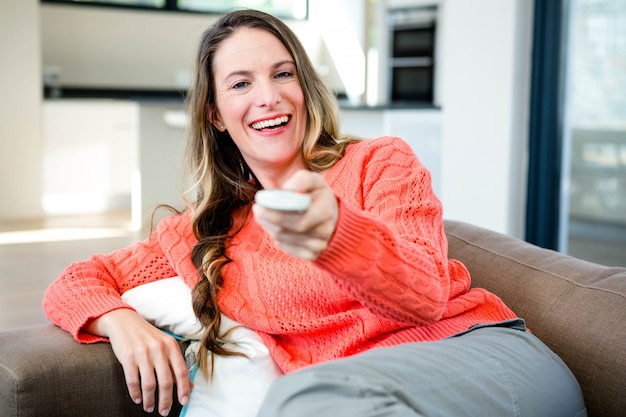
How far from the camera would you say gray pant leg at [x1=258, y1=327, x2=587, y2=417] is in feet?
3.50

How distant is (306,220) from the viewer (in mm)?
1023

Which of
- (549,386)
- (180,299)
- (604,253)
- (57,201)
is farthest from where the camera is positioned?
(57,201)

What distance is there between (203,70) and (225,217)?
32 cm

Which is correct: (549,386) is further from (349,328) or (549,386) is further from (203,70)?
(203,70)

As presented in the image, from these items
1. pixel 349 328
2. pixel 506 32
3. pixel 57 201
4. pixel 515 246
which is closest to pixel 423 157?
pixel 506 32

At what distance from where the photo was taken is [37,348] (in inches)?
60.1

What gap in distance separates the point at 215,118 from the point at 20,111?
517cm

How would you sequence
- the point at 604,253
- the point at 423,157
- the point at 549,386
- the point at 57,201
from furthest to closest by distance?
1. the point at 57,201
2. the point at 423,157
3. the point at 604,253
4. the point at 549,386

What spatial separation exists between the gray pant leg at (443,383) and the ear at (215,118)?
749mm

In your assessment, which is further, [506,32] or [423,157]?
[423,157]

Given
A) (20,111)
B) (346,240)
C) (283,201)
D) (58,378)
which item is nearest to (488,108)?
(58,378)

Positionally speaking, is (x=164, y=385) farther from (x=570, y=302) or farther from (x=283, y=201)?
(x=570, y=302)

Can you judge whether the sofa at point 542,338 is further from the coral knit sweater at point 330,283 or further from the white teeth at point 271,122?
the white teeth at point 271,122

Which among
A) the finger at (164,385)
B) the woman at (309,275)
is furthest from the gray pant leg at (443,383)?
the finger at (164,385)
